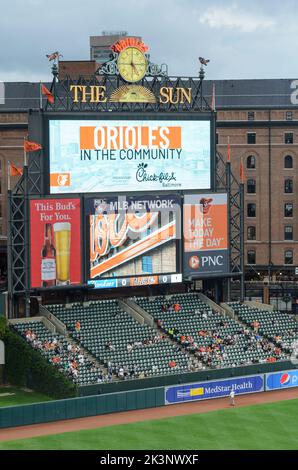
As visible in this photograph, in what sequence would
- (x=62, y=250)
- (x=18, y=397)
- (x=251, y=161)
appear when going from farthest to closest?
(x=251, y=161) → (x=62, y=250) → (x=18, y=397)

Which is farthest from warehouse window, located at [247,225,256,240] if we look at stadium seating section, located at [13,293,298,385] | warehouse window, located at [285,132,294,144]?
stadium seating section, located at [13,293,298,385]

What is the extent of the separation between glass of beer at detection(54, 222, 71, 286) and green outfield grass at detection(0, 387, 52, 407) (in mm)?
7854

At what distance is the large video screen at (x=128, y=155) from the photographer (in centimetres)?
6631

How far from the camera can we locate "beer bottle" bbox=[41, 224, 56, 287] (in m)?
65.7

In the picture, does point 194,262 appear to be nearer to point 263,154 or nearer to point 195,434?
point 195,434

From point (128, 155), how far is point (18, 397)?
18.1 metres

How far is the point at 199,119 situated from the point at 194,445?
27.2m

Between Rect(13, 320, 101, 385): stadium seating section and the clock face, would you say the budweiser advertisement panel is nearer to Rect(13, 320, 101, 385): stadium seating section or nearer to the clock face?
Rect(13, 320, 101, 385): stadium seating section

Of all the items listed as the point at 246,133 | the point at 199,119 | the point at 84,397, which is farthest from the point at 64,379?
the point at 246,133

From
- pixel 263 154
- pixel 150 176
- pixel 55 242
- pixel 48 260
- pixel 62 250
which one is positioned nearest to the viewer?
pixel 48 260

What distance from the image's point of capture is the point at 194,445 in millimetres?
51688

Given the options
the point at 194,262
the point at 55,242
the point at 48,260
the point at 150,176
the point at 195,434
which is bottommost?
the point at 195,434

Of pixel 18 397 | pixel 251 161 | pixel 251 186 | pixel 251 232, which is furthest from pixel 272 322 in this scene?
pixel 251 161

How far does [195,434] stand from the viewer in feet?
177
